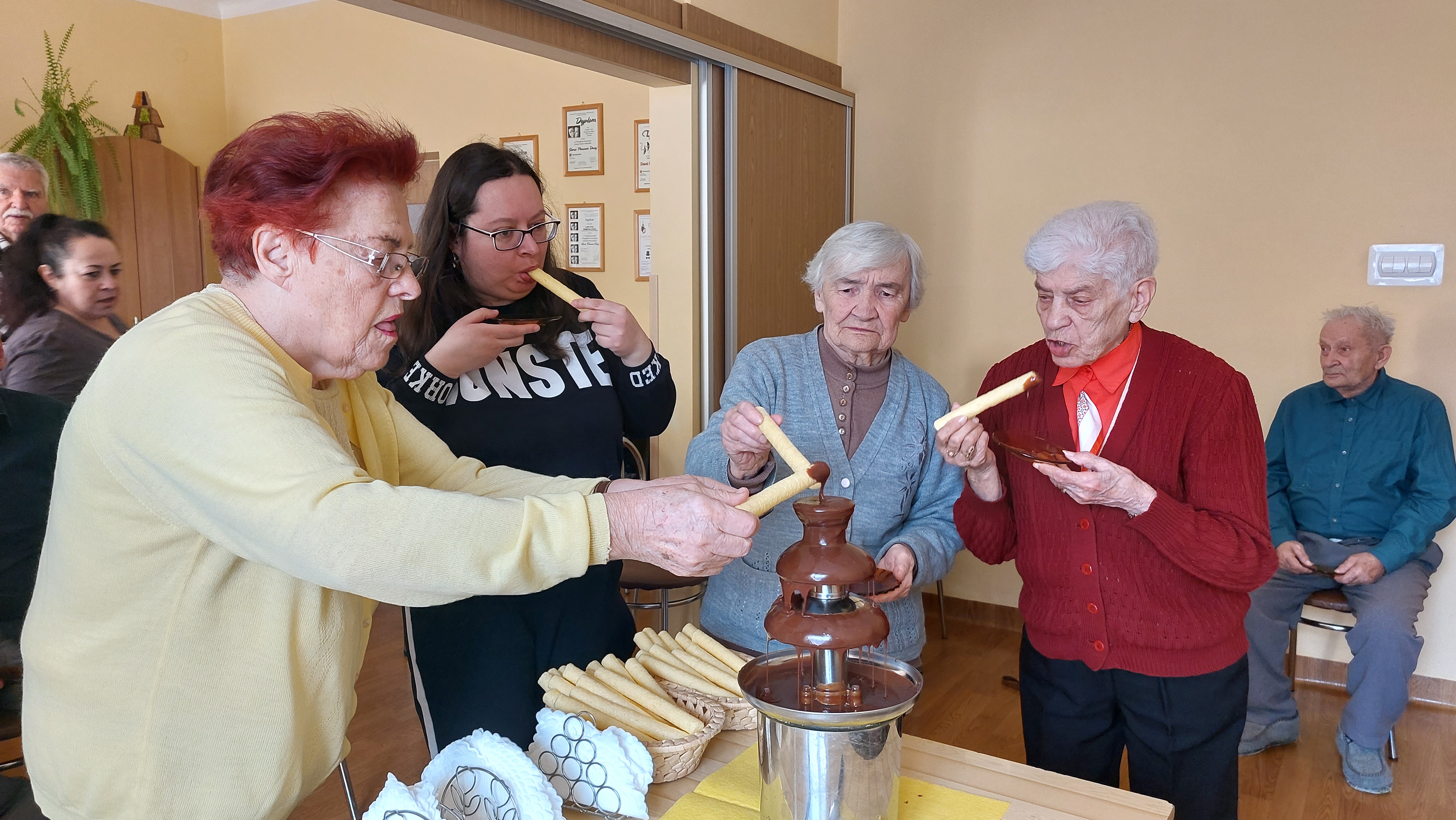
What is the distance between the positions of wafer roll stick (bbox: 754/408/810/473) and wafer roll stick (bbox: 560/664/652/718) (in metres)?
0.43

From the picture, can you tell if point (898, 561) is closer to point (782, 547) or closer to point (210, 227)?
point (782, 547)

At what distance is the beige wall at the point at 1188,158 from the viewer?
3.46 metres

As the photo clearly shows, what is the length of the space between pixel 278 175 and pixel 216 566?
1.50ft

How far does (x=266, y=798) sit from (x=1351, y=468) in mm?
3505

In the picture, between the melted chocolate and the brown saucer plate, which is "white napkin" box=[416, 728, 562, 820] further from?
the brown saucer plate

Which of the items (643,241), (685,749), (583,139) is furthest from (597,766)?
(583,139)

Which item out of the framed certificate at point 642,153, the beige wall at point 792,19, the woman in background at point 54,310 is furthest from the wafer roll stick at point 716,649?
the framed certificate at point 642,153

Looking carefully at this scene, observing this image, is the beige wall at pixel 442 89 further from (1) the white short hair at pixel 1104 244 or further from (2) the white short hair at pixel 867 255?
(1) the white short hair at pixel 1104 244

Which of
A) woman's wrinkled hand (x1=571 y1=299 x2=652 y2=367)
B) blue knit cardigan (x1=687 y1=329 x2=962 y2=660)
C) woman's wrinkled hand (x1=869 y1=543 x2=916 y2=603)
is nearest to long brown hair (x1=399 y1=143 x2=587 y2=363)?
woman's wrinkled hand (x1=571 y1=299 x2=652 y2=367)

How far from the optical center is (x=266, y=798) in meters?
1.15

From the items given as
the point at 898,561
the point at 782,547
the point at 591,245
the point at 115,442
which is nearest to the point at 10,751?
the point at 115,442

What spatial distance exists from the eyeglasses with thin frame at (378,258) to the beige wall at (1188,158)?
333 centimetres

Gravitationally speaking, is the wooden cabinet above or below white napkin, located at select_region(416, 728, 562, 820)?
above

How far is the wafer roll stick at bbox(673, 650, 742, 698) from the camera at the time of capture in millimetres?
1545
